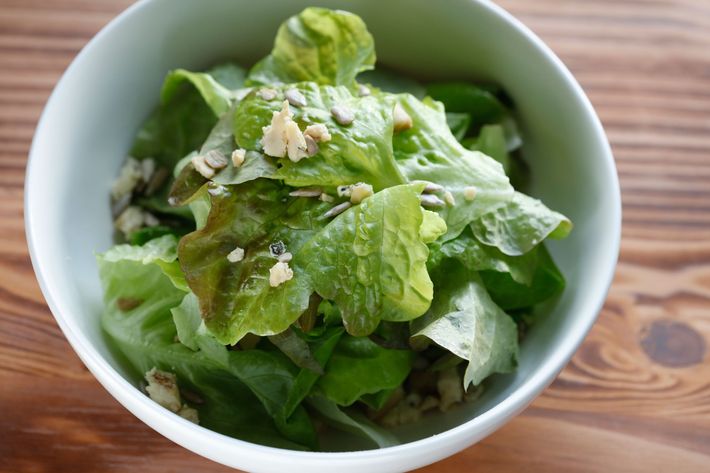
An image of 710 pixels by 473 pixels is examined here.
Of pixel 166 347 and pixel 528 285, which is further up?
pixel 528 285

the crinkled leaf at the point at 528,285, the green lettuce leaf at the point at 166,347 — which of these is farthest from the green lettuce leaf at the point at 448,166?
the green lettuce leaf at the point at 166,347

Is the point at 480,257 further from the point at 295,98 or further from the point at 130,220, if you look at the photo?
the point at 130,220

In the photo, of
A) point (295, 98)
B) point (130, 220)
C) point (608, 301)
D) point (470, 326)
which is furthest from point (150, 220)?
point (608, 301)

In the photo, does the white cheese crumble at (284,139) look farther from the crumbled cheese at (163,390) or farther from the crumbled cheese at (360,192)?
the crumbled cheese at (163,390)

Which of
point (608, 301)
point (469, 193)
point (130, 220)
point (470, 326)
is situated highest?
point (469, 193)

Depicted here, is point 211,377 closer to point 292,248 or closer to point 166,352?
point 166,352

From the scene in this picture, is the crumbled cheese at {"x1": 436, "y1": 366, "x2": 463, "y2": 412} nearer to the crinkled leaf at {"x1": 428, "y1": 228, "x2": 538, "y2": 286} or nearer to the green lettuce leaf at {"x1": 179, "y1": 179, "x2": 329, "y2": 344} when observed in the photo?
the crinkled leaf at {"x1": 428, "y1": 228, "x2": 538, "y2": 286}
